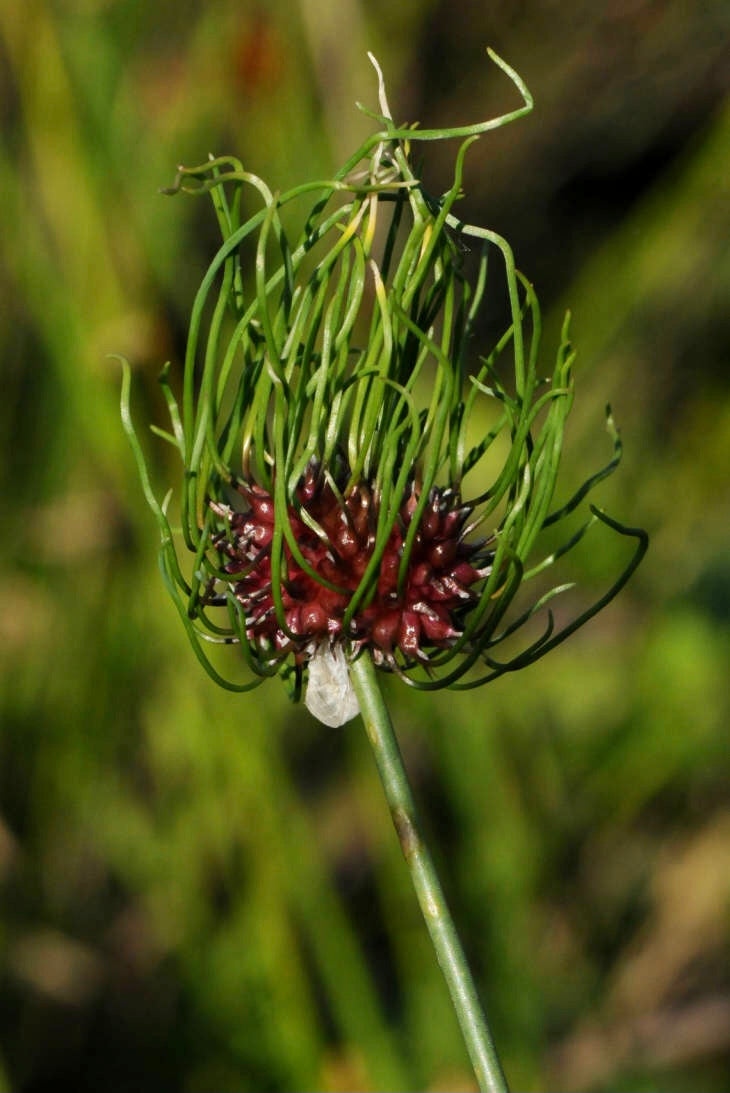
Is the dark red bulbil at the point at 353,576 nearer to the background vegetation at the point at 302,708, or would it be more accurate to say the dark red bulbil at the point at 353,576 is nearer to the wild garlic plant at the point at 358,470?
the wild garlic plant at the point at 358,470

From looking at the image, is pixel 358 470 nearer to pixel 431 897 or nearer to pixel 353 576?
pixel 353 576

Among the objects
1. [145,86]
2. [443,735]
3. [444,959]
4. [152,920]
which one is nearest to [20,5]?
[145,86]

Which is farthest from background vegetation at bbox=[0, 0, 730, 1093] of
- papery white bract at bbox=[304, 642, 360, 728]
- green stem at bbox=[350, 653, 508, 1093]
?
green stem at bbox=[350, 653, 508, 1093]

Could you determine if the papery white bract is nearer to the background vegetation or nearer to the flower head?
the flower head

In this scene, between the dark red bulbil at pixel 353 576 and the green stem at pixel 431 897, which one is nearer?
the green stem at pixel 431 897

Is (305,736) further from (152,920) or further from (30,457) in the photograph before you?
(30,457)

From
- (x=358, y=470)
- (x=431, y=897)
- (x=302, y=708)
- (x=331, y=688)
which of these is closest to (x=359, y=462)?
(x=358, y=470)

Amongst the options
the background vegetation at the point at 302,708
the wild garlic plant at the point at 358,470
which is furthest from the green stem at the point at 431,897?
the background vegetation at the point at 302,708

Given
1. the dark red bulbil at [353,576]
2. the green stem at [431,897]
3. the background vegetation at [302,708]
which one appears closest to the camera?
the green stem at [431,897]
